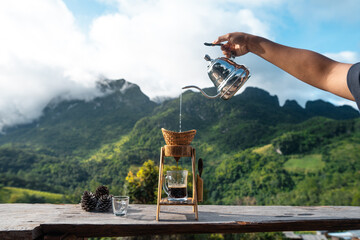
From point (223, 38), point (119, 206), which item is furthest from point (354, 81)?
point (119, 206)

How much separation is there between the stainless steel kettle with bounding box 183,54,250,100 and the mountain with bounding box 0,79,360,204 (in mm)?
9470

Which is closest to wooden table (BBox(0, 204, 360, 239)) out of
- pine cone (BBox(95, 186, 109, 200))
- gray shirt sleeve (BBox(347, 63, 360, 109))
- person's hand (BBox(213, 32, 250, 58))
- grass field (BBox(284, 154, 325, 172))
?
pine cone (BBox(95, 186, 109, 200))

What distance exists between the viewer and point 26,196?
14.6m

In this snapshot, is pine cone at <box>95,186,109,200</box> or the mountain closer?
pine cone at <box>95,186,109,200</box>

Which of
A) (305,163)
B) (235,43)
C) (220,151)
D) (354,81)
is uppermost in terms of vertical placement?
(220,151)

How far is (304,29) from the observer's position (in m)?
12.7

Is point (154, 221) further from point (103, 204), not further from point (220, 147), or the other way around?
point (220, 147)

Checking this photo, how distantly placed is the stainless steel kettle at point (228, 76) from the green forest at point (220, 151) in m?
9.66

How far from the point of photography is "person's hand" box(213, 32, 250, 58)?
0.88 metres

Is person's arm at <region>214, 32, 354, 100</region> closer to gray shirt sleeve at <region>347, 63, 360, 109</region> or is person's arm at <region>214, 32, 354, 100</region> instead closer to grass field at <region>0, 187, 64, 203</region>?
gray shirt sleeve at <region>347, 63, 360, 109</region>

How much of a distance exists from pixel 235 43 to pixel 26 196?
16.6 meters

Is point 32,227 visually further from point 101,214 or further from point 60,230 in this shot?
point 101,214

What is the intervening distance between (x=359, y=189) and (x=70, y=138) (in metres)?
16.6

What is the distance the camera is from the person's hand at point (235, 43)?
879 millimetres
